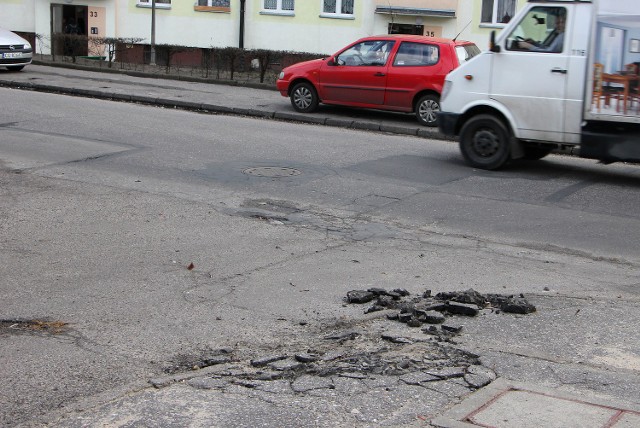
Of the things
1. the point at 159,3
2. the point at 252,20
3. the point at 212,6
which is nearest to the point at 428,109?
the point at 252,20

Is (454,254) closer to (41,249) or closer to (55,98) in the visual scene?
(41,249)

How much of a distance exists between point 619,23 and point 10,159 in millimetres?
8684

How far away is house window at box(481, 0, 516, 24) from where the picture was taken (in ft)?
94.3

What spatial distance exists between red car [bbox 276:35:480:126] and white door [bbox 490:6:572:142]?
4.35 metres

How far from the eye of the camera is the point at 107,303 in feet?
23.7

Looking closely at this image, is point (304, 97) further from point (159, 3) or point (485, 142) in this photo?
point (159, 3)

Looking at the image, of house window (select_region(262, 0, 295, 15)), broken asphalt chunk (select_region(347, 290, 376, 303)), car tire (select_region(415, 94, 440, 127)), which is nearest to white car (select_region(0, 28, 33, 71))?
house window (select_region(262, 0, 295, 15))

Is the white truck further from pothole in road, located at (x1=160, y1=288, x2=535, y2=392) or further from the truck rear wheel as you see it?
pothole in road, located at (x1=160, y1=288, x2=535, y2=392)

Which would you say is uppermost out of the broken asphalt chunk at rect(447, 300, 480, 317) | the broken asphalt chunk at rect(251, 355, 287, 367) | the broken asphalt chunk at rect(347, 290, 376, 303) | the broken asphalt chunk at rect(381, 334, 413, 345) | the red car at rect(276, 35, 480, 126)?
the red car at rect(276, 35, 480, 126)

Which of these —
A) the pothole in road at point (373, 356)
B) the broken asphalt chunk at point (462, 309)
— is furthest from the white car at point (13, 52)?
the broken asphalt chunk at point (462, 309)

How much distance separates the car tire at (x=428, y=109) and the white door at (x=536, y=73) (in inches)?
172

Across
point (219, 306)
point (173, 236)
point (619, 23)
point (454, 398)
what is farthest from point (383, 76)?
point (454, 398)

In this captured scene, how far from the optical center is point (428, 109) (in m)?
17.9

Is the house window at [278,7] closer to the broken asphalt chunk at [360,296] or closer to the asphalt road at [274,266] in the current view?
the asphalt road at [274,266]
